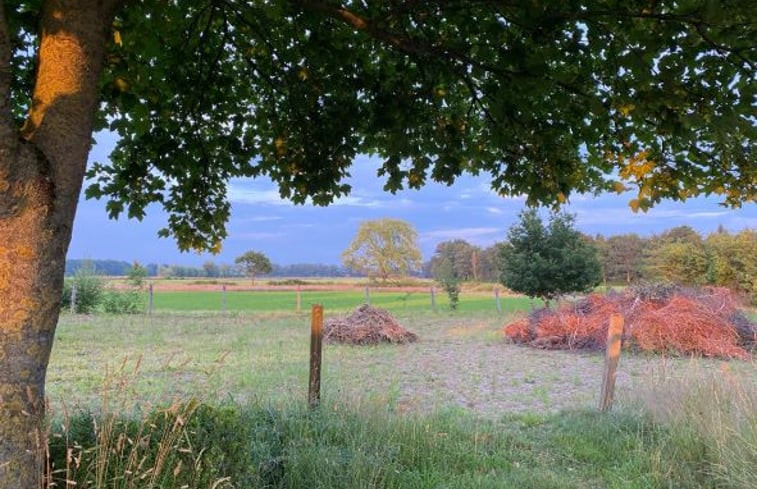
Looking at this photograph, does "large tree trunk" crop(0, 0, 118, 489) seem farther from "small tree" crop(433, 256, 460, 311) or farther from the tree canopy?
"small tree" crop(433, 256, 460, 311)

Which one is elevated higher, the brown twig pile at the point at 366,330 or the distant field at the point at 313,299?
the brown twig pile at the point at 366,330

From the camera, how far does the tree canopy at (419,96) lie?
3.15m

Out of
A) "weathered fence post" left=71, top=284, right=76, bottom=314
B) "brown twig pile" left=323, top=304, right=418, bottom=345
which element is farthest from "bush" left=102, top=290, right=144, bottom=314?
"brown twig pile" left=323, top=304, right=418, bottom=345

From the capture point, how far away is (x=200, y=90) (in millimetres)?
4961

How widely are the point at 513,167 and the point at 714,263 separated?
39940 millimetres

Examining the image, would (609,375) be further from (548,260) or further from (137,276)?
(137,276)

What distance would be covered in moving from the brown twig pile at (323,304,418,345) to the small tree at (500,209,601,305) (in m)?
7.89

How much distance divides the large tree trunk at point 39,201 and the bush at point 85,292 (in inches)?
1000

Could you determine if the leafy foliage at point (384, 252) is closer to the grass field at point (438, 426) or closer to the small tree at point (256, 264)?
the small tree at point (256, 264)

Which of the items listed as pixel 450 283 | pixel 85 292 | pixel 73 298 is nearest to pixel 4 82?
pixel 73 298

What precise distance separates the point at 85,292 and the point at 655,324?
2262 cm

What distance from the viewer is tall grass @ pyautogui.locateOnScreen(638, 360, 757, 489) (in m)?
4.31

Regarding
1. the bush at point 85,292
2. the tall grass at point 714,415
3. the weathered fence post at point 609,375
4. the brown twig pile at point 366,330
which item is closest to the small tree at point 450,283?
the brown twig pile at point 366,330

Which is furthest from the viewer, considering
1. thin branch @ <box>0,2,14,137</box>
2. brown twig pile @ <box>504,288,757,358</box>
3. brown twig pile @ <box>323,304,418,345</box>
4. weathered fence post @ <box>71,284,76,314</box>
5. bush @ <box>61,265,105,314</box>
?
bush @ <box>61,265,105,314</box>
